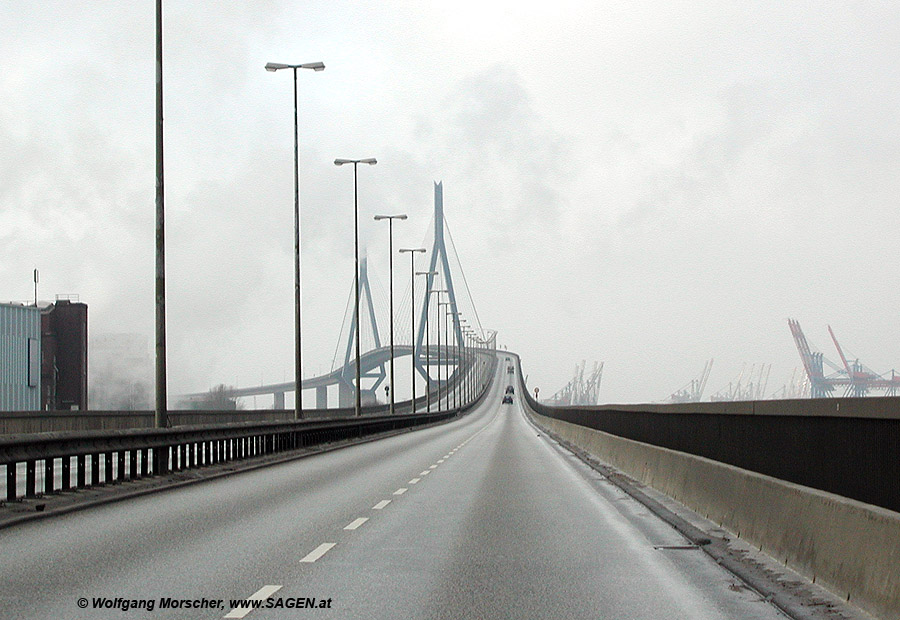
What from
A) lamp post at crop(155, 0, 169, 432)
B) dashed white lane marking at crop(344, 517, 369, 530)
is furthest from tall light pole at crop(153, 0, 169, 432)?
dashed white lane marking at crop(344, 517, 369, 530)

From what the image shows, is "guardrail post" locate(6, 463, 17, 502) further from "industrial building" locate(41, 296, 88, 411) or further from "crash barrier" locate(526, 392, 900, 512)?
"industrial building" locate(41, 296, 88, 411)

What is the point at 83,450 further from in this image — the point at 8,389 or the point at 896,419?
the point at 8,389

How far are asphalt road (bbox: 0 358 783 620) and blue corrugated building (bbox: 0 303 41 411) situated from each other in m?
68.2

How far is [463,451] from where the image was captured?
112 feet

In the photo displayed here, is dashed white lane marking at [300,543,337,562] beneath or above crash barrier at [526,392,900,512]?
beneath

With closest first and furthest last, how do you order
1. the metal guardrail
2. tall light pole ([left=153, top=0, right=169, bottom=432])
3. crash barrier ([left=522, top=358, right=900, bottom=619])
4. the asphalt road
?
crash barrier ([left=522, top=358, right=900, bottom=619])
the asphalt road
the metal guardrail
tall light pole ([left=153, top=0, right=169, bottom=432])

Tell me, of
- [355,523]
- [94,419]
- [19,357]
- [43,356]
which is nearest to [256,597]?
[355,523]

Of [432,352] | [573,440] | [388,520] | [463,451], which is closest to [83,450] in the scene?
[388,520]

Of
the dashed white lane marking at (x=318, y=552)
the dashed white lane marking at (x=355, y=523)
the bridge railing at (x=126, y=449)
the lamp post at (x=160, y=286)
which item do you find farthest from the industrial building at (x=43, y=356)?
the dashed white lane marking at (x=318, y=552)

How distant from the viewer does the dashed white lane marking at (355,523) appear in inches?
508

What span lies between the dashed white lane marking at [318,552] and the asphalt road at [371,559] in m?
0.02

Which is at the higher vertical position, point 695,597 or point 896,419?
point 896,419

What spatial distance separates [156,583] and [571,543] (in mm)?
4296

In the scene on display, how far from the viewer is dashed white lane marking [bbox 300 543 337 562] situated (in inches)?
406
